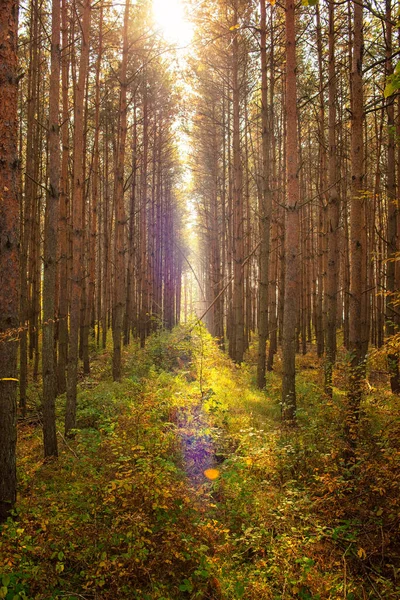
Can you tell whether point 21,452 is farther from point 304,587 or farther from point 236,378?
point 236,378

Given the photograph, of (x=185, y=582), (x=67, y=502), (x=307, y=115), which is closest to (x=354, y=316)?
(x=185, y=582)

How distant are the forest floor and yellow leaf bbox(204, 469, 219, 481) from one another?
1 centimetres

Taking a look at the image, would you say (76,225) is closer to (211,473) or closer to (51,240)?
(51,240)

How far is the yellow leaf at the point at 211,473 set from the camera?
531 cm

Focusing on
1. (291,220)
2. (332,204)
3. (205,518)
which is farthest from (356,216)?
(205,518)

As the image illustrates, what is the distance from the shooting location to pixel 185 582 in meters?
3.35

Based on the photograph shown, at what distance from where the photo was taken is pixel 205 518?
436cm

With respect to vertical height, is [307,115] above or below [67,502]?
A: above

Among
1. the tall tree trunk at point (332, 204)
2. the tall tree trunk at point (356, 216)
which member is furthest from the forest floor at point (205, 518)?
the tall tree trunk at point (332, 204)

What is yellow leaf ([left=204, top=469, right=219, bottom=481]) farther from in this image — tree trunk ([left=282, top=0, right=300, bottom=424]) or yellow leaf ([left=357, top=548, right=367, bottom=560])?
tree trunk ([left=282, top=0, right=300, bottom=424])

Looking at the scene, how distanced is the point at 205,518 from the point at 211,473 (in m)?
1.04

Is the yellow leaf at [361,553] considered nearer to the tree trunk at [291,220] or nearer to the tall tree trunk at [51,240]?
the tree trunk at [291,220]

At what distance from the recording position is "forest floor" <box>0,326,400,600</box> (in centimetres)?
336

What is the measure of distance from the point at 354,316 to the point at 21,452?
215 inches
